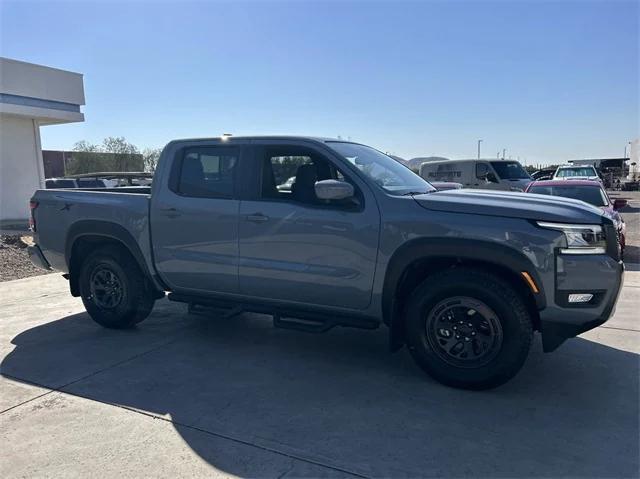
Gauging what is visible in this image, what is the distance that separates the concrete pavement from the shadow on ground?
0.01 meters

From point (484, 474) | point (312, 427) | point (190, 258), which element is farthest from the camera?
point (190, 258)

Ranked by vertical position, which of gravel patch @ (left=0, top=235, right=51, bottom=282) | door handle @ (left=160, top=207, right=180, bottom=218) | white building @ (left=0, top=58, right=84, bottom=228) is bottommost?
gravel patch @ (left=0, top=235, right=51, bottom=282)

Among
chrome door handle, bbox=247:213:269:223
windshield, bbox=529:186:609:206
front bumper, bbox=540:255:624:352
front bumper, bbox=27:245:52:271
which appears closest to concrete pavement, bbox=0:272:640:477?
front bumper, bbox=540:255:624:352

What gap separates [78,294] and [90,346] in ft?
3.10

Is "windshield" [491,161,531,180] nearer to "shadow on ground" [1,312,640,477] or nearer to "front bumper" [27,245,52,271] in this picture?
"shadow on ground" [1,312,640,477]

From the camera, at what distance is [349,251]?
4.12 m

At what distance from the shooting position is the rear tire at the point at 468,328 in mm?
3686

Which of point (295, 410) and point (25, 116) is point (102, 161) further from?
point (295, 410)

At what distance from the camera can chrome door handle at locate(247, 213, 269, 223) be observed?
4.45 metres

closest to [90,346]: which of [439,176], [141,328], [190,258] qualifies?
[141,328]

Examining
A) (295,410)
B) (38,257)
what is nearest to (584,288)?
(295,410)

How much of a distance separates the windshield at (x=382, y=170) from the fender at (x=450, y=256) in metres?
0.57

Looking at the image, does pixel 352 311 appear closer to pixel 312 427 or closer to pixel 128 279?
pixel 312 427

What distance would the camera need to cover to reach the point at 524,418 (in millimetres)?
3449
